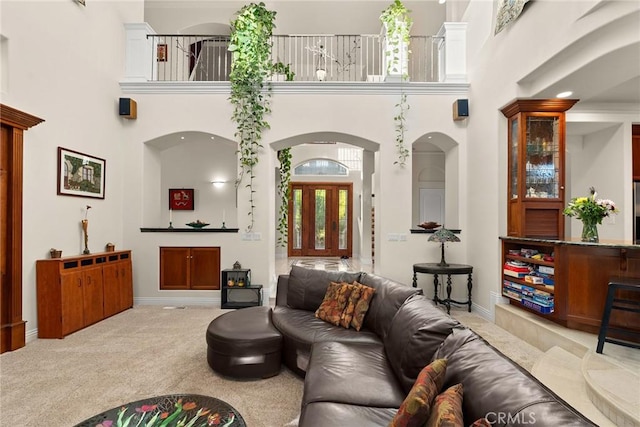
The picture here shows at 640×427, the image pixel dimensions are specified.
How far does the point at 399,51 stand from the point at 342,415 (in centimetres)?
528

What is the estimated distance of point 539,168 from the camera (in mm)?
4195

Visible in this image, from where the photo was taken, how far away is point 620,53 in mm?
3027

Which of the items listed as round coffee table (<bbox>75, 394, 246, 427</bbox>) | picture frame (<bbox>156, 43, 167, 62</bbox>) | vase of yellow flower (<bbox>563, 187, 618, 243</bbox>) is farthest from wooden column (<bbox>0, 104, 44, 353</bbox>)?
vase of yellow flower (<bbox>563, 187, 618, 243</bbox>)

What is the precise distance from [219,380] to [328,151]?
9089 mm

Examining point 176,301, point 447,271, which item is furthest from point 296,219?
point 447,271

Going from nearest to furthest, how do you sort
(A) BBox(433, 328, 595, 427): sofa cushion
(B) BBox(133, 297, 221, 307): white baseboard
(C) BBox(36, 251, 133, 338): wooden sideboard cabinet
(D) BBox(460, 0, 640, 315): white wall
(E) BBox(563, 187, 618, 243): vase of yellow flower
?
(A) BBox(433, 328, 595, 427): sofa cushion
(D) BBox(460, 0, 640, 315): white wall
(E) BBox(563, 187, 618, 243): vase of yellow flower
(C) BBox(36, 251, 133, 338): wooden sideboard cabinet
(B) BBox(133, 297, 221, 307): white baseboard

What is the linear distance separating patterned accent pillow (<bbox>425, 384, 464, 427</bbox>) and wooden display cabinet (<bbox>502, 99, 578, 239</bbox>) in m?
3.45

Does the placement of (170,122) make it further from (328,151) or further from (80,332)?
(328,151)

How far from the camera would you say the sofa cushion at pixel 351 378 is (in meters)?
1.79

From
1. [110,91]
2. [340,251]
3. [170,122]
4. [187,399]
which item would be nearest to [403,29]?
[170,122]

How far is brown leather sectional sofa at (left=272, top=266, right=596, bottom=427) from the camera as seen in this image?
116cm

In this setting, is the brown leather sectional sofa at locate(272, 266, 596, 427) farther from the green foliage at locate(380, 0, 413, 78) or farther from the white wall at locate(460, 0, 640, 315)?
the green foliage at locate(380, 0, 413, 78)

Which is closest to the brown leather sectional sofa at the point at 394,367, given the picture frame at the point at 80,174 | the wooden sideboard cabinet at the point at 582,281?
the wooden sideboard cabinet at the point at 582,281

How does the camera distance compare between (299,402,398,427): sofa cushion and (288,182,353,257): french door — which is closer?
(299,402,398,427): sofa cushion
